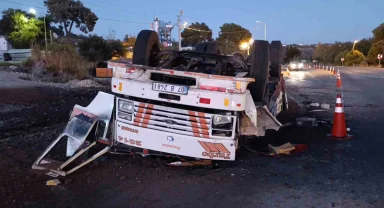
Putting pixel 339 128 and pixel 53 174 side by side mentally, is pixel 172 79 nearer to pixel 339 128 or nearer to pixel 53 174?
pixel 53 174

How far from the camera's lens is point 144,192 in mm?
5211

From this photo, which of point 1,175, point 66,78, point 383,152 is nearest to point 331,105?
point 383,152

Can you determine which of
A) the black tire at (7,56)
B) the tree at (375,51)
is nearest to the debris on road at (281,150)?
the black tire at (7,56)

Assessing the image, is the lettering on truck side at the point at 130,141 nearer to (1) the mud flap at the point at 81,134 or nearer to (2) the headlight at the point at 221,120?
(1) the mud flap at the point at 81,134

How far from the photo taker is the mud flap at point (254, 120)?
6.17 meters

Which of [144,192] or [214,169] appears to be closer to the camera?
[144,192]

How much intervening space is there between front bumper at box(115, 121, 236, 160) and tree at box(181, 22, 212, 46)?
2262 inches

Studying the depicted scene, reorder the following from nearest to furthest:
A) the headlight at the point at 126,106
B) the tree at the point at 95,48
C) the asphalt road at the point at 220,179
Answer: the asphalt road at the point at 220,179
the headlight at the point at 126,106
the tree at the point at 95,48

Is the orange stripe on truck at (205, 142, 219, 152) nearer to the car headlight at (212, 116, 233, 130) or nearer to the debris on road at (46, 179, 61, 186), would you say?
the car headlight at (212, 116, 233, 130)

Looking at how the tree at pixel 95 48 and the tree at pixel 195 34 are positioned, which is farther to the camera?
the tree at pixel 195 34

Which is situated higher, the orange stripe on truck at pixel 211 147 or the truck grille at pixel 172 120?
the truck grille at pixel 172 120

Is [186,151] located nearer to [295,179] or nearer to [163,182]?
[163,182]

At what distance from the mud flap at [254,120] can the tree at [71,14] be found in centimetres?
5728

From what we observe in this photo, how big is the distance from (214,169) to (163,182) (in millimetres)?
910
